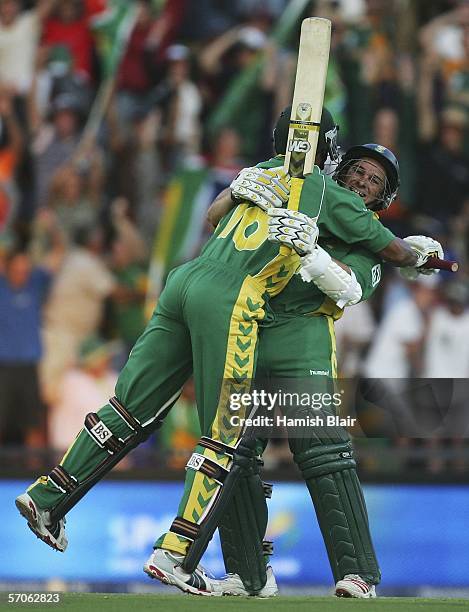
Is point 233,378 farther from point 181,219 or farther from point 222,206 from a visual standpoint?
point 181,219

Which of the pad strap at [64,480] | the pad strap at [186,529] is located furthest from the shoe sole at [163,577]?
the pad strap at [64,480]

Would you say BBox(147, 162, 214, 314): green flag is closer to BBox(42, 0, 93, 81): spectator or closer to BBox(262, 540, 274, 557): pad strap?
BBox(42, 0, 93, 81): spectator

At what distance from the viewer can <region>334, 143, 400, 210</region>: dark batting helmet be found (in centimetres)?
687

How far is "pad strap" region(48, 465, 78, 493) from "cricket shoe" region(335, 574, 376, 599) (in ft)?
4.23

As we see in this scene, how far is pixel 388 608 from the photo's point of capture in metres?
6.03

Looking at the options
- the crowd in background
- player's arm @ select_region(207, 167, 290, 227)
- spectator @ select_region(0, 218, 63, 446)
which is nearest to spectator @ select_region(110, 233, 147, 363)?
the crowd in background

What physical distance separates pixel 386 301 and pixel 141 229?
2.32m

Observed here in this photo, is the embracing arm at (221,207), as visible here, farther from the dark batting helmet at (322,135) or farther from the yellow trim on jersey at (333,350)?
the yellow trim on jersey at (333,350)

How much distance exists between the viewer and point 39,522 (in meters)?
6.51

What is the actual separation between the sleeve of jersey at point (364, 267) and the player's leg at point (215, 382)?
54cm

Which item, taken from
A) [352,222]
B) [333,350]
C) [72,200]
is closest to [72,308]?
[72,200]

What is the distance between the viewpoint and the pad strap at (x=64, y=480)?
257 inches

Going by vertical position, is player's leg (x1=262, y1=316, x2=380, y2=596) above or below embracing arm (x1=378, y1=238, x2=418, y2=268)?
below

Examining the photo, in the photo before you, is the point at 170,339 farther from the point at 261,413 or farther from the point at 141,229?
the point at 141,229
